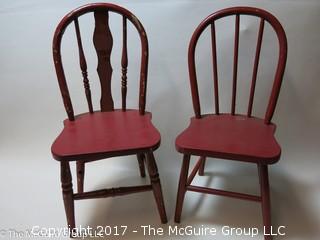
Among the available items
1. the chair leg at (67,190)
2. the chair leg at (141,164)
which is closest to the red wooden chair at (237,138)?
the chair leg at (141,164)

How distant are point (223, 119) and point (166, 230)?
51 centimetres

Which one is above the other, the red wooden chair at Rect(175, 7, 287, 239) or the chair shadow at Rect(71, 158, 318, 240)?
the red wooden chair at Rect(175, 7, 287, 239)

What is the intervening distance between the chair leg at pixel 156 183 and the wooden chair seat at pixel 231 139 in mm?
131

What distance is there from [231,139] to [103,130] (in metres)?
0.48

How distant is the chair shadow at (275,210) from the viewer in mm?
1320

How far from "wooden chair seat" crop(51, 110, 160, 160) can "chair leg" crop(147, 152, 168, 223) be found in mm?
76

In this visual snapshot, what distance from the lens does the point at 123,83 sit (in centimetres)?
142

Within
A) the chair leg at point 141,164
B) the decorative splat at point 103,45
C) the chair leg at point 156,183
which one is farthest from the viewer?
the chair leg at point 141,164

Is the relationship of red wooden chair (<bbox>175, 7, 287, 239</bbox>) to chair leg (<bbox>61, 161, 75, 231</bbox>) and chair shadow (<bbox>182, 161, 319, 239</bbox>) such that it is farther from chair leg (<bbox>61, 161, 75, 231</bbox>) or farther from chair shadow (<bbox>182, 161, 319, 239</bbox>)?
chair leg (<bbox>61, 161, 75, 231</bbox>)

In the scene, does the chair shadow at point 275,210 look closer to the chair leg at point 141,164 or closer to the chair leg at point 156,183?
the chair leg at point 156,183

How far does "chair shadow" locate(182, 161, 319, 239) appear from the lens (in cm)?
132

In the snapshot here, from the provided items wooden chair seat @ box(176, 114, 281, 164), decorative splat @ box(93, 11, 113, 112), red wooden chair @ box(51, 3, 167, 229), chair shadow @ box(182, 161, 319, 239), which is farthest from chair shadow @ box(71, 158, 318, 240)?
decorative splat @ box(93, 11, 113, 112)

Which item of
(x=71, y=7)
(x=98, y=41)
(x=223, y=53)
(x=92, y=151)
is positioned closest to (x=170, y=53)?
(x=223, y=53)

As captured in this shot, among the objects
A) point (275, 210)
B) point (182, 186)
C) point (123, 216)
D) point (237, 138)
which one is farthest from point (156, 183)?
point (275, 210)
